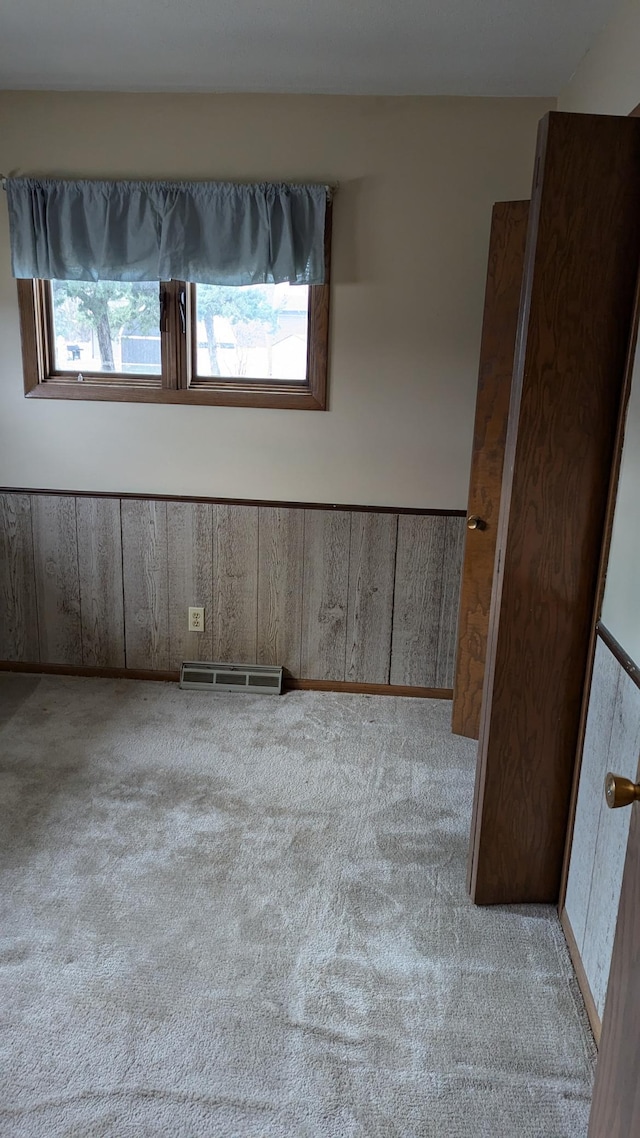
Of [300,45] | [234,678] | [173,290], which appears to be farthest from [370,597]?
[300,45]

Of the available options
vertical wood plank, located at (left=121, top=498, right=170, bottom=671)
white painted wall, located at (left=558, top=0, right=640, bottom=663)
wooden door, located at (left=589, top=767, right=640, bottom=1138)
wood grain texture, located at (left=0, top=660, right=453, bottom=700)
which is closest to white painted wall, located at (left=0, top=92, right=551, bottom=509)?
vertical wood plank, located at (left=121, top=498, right=170, bottom=671)

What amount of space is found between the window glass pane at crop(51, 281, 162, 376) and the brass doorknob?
2789 mm

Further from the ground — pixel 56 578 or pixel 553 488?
pixel 553 488

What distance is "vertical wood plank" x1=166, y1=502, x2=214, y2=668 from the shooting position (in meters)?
3.44

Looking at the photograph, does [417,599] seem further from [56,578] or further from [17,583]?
[17,583]

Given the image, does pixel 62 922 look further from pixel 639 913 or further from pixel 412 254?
pixel 412 254

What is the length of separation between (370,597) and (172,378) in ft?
4.09

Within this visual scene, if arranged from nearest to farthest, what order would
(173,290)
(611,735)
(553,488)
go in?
(611,735) < (553,488) < (173,290)

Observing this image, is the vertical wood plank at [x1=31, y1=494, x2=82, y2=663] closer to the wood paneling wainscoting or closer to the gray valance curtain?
the wood paneling wainscoting

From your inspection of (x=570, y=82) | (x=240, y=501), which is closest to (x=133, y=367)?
(x=240, y=501)

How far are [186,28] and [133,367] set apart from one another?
126 cm

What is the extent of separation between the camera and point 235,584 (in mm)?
3490

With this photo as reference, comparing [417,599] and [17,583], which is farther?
[17,583]

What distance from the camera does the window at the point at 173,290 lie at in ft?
10.2
